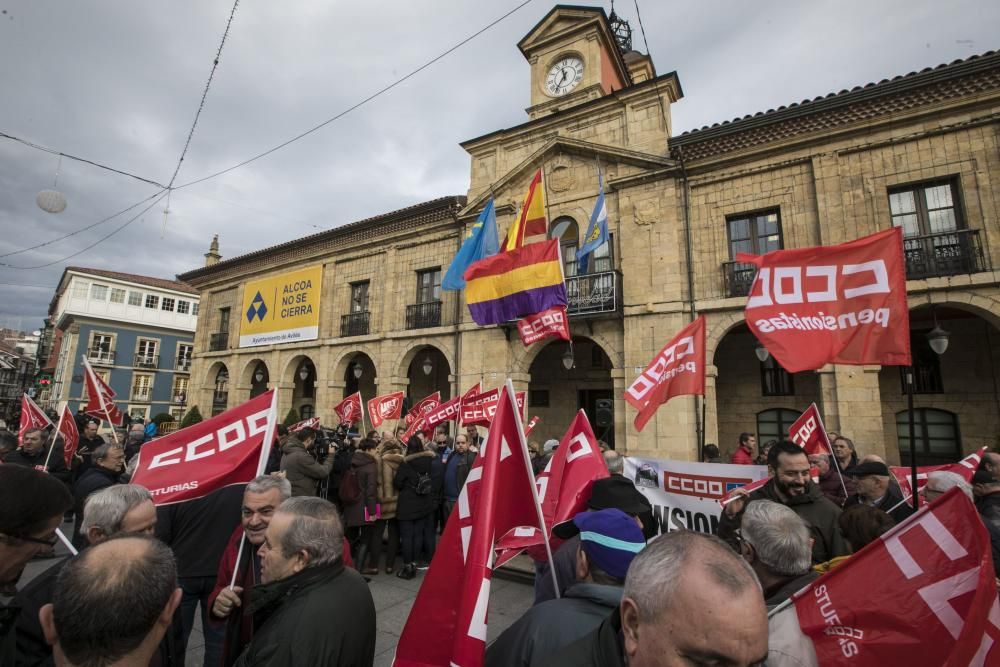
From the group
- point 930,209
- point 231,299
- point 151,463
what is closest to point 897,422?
point 930,209

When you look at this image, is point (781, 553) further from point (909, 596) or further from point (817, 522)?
point (817, 522)

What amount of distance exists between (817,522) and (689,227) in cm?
1060

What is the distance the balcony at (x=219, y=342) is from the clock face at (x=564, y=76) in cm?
1918

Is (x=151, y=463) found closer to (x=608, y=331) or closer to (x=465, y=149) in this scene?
(x=608, y=331)

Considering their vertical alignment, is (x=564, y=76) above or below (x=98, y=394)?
above

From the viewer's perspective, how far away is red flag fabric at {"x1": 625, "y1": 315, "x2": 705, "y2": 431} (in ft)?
22.0

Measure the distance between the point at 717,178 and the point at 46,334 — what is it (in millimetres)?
66746

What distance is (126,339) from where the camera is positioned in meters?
39.0

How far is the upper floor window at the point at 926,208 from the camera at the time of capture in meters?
10.4

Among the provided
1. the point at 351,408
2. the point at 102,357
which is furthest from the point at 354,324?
the point at 102,357

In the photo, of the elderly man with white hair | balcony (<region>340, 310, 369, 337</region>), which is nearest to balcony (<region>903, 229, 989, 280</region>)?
the elderly man with white hair

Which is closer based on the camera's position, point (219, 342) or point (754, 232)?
point (754, 232)

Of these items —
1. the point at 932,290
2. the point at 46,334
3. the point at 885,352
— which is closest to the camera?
the point at 885,352

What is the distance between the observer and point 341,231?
64.9ft
